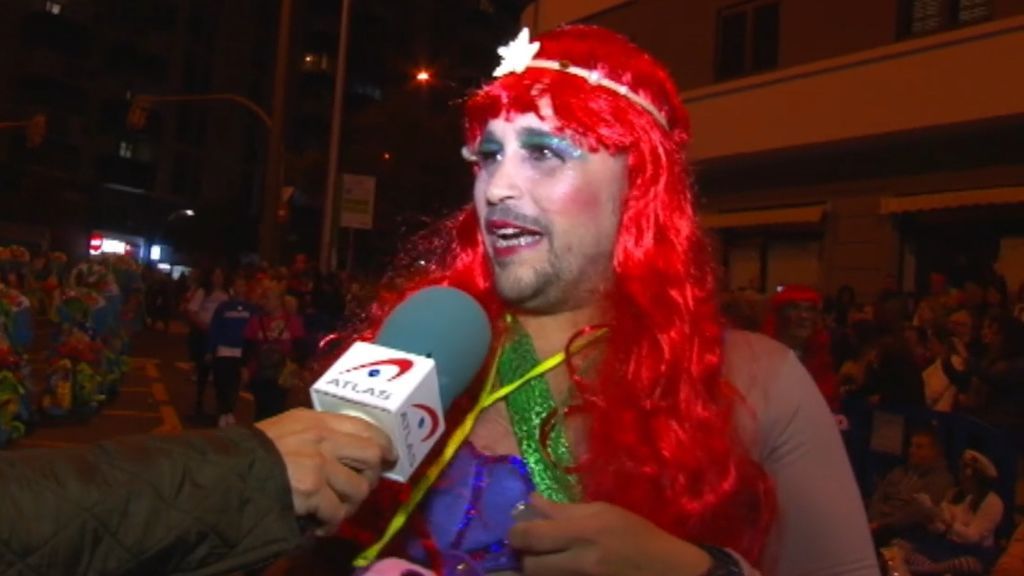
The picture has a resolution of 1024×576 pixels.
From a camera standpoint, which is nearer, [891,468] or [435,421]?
[435,421]

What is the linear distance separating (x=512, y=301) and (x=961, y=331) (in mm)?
5830

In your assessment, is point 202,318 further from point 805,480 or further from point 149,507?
point 149,507

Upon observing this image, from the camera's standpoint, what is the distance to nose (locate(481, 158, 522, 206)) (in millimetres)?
1874

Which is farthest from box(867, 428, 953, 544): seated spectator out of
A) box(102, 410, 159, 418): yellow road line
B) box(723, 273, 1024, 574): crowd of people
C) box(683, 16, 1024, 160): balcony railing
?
box(102, 410, 159, 418): yellow road line

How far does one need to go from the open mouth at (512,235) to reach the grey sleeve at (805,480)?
441 millimetres

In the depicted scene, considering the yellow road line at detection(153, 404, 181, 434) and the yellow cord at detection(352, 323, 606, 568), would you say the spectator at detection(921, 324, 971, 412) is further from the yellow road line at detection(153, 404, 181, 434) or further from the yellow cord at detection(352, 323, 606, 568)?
the yellow road line at detection(153, 404, 181, 434)

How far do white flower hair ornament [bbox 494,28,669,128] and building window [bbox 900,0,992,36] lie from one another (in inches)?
418

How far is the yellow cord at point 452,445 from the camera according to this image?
1.67 meters

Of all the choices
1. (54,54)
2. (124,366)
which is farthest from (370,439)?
(54,54)

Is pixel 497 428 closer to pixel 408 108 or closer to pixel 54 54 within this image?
pixel 408 108

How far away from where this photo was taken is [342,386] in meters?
1.30

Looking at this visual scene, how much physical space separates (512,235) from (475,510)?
495 millimetres

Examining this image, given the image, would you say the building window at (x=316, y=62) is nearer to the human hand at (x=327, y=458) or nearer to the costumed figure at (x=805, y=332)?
the costumed figure at (x=805, y=332)

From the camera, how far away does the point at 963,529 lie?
4.81m
